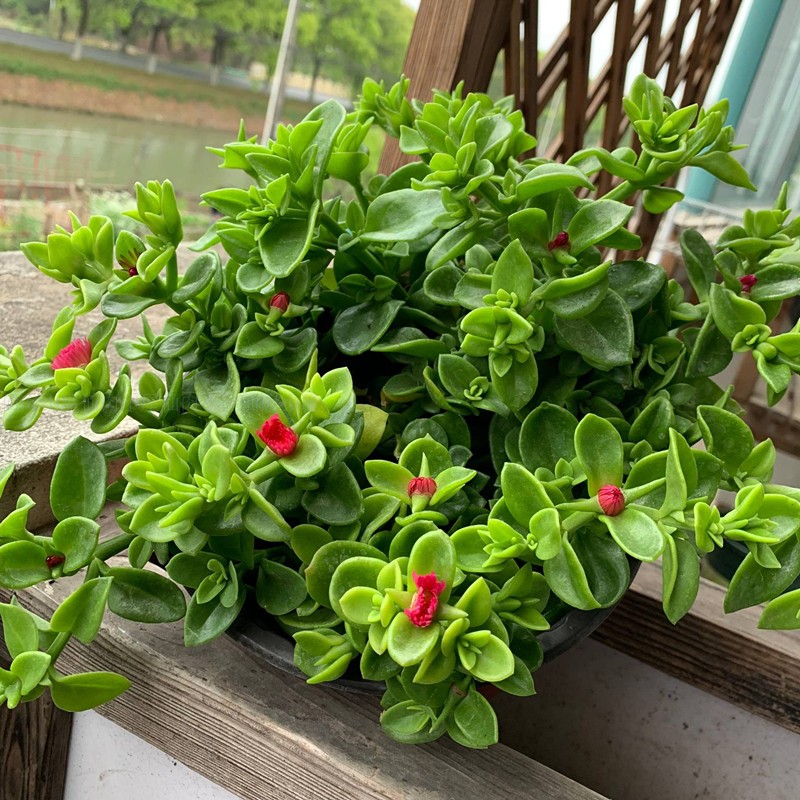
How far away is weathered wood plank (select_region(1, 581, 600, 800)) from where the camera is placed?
45cm

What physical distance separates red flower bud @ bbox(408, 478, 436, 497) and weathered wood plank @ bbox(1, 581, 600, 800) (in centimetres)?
19

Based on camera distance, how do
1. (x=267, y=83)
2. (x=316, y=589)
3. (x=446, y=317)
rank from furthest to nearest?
1. (x=267, y=83)
2. (x=446, y=317)
3. (x=316, y=589)

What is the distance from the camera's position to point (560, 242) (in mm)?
405

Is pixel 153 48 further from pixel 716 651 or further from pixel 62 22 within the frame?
pixel 716 651

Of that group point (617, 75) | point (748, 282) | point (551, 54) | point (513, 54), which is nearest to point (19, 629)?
point (748, 282)

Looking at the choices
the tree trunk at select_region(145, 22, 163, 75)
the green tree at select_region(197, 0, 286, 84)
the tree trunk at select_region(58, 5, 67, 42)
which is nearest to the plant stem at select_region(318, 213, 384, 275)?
the tree trunk at select_region(58, 5, 67, 42)

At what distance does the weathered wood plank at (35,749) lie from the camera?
0.60 m

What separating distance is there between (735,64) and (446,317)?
3.36 metres

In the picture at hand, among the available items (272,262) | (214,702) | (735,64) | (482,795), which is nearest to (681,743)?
(482,795)

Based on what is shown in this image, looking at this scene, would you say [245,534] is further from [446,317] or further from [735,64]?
[735,64]

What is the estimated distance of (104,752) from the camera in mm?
585

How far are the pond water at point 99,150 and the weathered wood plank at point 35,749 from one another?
157cm

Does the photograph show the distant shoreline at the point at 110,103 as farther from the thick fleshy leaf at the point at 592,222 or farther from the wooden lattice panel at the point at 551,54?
the thick fleshy leaf at the point at 592,222

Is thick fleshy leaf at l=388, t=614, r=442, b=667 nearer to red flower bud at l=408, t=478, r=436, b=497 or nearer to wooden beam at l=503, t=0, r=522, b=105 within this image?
red flower bud at l=408, t=478, r=436, b=497
